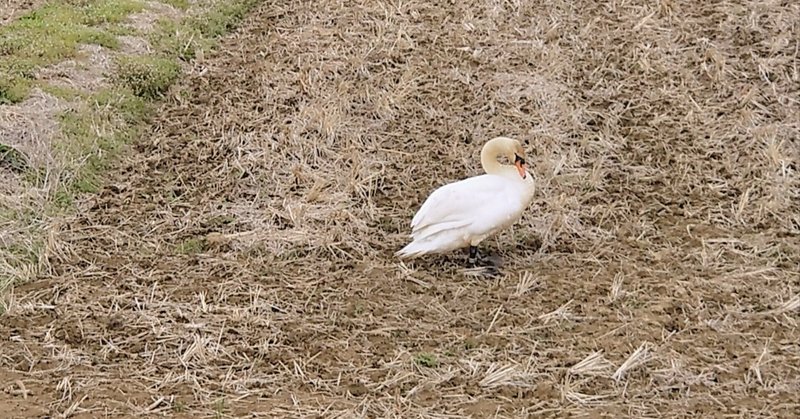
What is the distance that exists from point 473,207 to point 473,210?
0.6 inches

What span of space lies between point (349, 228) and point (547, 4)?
3840 mm

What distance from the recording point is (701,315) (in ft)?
14.5

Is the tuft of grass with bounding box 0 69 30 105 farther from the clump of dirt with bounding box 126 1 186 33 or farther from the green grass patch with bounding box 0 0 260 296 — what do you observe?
the clump of dirt with bounding box 126 1 186 33

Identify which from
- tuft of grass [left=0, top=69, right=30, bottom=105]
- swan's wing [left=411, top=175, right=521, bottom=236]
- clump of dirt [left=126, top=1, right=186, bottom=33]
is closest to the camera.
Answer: swan's wing [left=411, top=175, right=521, bottom=236]

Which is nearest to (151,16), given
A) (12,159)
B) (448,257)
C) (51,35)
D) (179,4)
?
(179,4)

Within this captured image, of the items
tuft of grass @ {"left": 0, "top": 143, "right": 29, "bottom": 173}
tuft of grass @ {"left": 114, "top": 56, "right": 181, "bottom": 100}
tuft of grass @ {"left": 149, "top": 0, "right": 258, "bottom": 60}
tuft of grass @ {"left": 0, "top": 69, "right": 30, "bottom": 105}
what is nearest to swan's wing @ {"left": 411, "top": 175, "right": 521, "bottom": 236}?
tuft of grass @ {"left": 0, "top": 143, "right": 29, "bottom": 173}

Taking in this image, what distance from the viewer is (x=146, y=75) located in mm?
7184

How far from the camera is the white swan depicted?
15.7 feet

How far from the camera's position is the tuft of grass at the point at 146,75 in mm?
7059

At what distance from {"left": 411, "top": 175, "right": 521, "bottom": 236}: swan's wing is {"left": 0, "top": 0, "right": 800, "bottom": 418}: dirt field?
0.91 feet

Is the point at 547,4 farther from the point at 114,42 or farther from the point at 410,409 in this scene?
the point at 410,409

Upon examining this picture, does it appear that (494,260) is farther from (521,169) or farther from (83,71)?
(83,71)

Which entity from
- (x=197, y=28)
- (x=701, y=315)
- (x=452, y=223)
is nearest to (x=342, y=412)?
(x=452, y=223)

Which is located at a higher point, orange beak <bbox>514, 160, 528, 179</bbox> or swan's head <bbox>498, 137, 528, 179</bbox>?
swan's head <bbox>498, 137, 528, 179</bbox>
